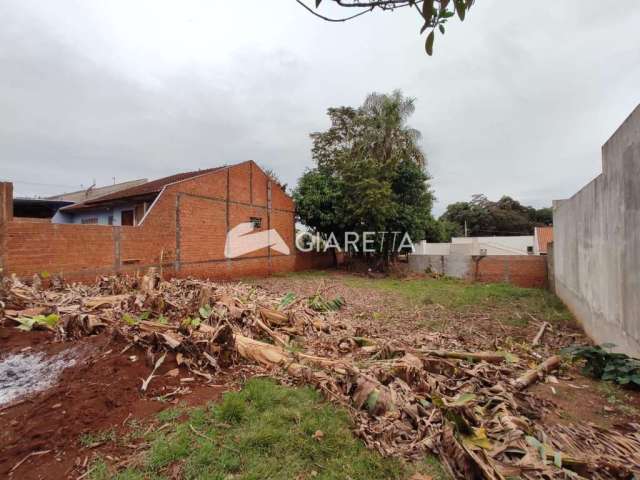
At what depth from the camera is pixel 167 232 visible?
33.2ft

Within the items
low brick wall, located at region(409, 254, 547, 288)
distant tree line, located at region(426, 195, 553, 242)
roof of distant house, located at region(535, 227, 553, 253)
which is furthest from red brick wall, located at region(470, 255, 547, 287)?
distant tree line, located at region(426, 195, 553, 242)

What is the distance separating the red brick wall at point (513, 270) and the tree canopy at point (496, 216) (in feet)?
98.7

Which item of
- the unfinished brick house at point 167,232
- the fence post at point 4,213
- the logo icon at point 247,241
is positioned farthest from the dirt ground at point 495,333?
the fence post at point 4,213

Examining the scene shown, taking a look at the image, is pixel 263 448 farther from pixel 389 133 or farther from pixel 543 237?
pixel 543 237

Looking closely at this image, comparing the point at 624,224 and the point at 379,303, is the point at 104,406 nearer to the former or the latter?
the point at 624,224

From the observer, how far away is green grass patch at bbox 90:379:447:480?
2018mm

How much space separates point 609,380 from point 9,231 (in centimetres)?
1079

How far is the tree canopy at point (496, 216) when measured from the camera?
135ft

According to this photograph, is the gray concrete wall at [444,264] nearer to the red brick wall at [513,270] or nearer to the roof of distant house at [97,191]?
the red brick wall at [513,270]

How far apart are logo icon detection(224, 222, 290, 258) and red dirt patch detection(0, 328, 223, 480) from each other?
9.07 meters

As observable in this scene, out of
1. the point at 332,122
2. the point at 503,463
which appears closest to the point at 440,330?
the point at 503,463

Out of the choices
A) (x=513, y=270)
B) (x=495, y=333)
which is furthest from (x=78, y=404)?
(x=513, y=270)

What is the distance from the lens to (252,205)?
551 inches

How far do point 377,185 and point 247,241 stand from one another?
22.1ft
